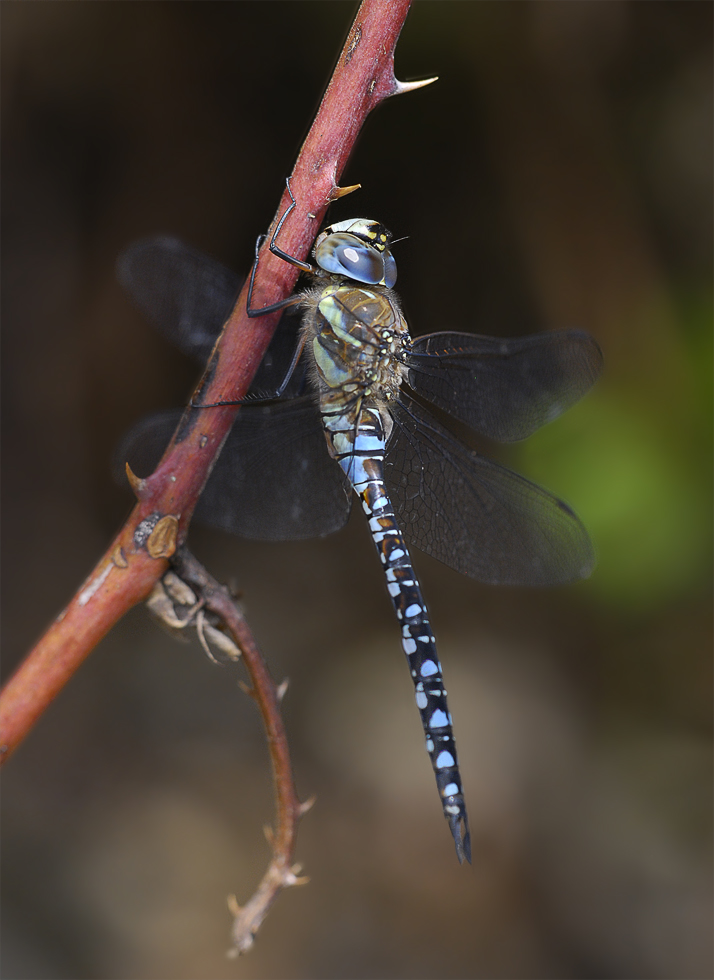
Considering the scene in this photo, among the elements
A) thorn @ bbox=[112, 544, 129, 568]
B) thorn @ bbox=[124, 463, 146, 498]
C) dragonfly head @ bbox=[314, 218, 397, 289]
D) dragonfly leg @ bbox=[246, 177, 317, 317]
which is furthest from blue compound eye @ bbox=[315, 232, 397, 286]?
thorn @ bbox=[112, 544, 129, 568]

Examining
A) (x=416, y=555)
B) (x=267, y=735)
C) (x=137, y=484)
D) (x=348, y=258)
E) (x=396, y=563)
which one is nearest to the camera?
(x=137, y=484)

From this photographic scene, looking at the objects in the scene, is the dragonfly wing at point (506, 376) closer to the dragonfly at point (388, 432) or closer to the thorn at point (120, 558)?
the dragonfly at point (388, 432)

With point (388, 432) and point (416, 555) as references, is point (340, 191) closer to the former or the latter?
point (388, 432)

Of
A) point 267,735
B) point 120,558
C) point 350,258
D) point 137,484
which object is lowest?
point 267,735

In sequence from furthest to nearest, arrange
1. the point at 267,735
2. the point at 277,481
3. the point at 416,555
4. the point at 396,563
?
1. the point at 416,555
2. the point at 277,481
3. the point at 396,563
4. the point at 267,735

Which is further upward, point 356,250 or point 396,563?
point 356,250

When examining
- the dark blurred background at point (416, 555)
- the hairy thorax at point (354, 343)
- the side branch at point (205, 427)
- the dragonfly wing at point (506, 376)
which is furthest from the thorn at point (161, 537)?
the dark blurred background at point (416, 555)

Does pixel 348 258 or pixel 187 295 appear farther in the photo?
pixel 187 295

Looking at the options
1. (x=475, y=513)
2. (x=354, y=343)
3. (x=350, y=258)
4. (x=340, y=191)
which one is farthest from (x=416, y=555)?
(x=340, y=191)
